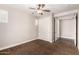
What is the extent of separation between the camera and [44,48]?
50.1 inches

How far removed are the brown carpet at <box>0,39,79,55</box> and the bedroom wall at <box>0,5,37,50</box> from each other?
0.33 ft

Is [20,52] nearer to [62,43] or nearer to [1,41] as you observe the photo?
[1,41]

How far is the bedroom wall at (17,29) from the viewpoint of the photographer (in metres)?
1.18

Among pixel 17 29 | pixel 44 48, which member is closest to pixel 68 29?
pixel 44 48

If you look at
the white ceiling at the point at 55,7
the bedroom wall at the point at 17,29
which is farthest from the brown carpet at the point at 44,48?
the white ceiling at the point at 55,7

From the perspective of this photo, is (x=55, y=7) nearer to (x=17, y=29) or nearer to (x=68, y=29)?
(x=68, y=29)

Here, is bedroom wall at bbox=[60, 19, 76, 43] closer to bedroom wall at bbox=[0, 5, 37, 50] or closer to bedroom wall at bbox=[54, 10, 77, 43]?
bedroom wall at bbox=[54, 10, 77, 43]

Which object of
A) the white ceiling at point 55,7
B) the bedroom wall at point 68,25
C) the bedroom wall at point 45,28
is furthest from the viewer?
the bedroom wall at point 45,28

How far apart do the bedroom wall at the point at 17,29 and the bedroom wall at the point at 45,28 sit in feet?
0.40

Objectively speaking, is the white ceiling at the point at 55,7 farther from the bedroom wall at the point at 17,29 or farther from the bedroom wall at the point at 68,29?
the bedroom wall at the point at 68,29

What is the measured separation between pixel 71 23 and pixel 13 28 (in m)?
1.08

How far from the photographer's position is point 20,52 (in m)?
1.10

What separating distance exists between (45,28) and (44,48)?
0.38 m
